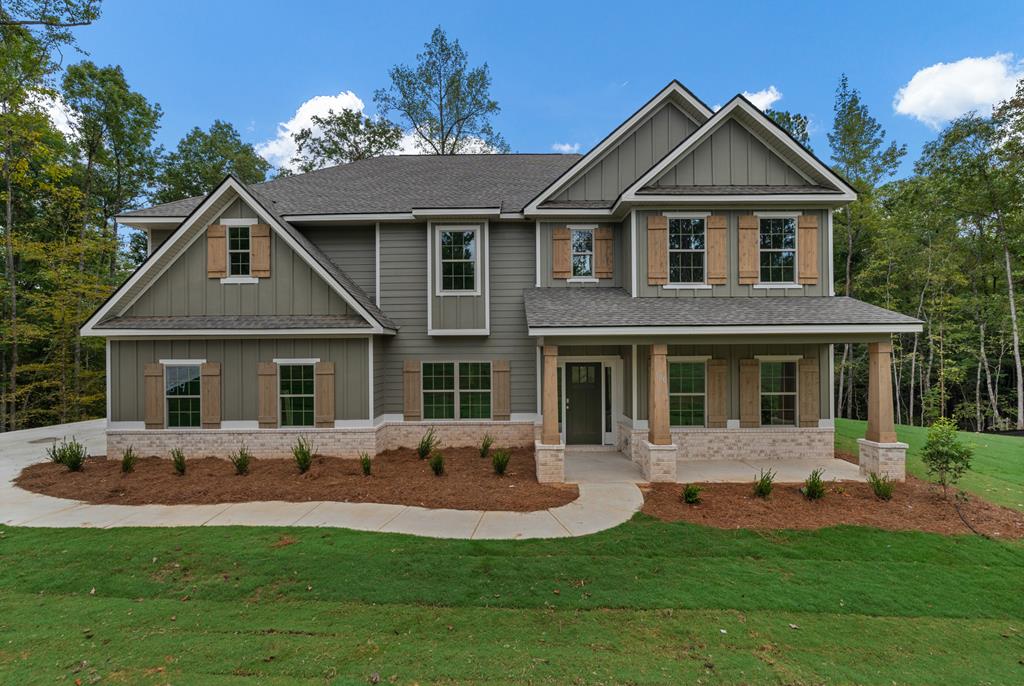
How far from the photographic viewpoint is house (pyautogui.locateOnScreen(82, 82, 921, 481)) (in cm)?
1057

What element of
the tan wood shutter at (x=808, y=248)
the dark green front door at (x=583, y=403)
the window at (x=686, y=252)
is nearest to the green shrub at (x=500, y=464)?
the dark green front door at (x=583, y=403)

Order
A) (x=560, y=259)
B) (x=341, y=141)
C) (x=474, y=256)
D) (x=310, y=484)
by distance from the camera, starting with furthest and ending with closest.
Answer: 1. (x=341, y=141)
2. (x=560, y=259)
3. (x=474, y=256)
4. (x=310, y=484)

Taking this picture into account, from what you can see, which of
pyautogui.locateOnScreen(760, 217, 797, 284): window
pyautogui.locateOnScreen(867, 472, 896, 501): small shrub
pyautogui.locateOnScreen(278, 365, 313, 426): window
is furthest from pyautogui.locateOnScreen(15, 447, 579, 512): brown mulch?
pyautogui.locateOnScreen(760, 217, 797, 284): window

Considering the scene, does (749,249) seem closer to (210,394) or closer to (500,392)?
(500,392)

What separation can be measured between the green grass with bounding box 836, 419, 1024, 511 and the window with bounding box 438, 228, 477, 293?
11.4m

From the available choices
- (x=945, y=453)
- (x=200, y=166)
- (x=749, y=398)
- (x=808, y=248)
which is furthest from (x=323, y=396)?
(x=200, y=166)

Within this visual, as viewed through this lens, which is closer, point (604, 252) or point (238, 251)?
point (238, 251)

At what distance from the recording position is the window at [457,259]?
11.9 meters

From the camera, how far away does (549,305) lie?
10.6 m

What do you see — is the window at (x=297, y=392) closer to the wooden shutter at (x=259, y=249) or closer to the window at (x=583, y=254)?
the wooden shutter at (x=259, y=249)

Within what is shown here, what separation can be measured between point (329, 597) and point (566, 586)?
2749 mm

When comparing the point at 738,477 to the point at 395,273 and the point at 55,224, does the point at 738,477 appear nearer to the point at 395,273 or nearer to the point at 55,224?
the point at 395,273

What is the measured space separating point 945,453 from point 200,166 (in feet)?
112

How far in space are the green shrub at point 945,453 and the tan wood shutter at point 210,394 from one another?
15.3 m
